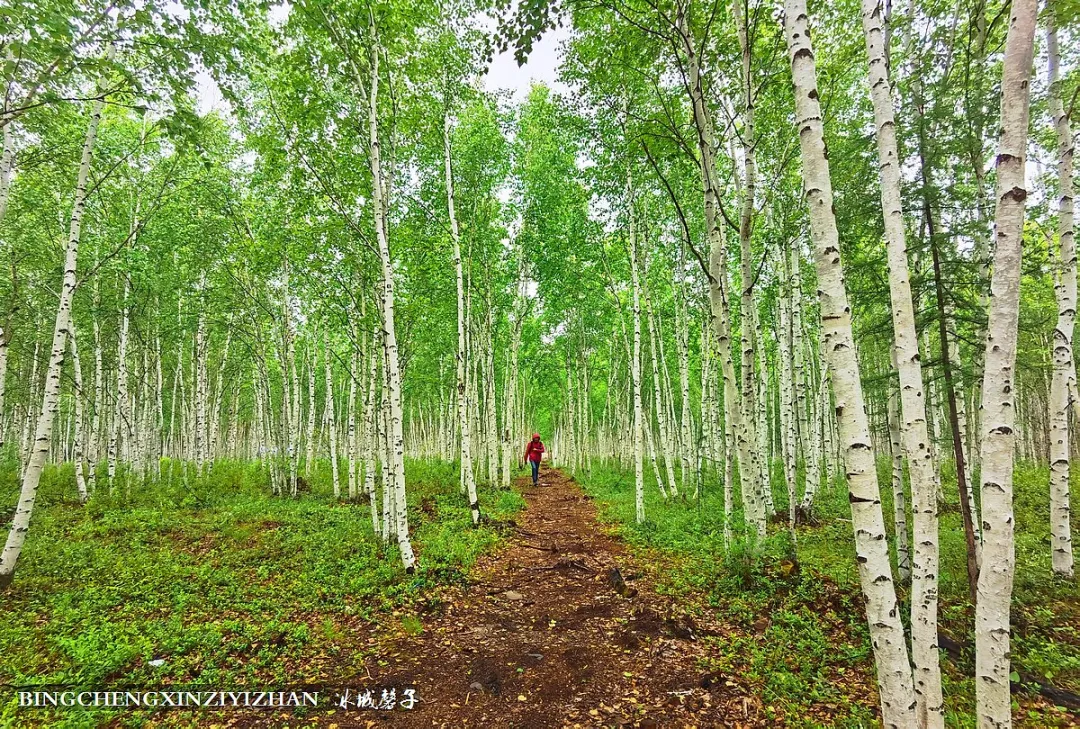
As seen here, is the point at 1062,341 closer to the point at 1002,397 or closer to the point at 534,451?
the point at 1002,397

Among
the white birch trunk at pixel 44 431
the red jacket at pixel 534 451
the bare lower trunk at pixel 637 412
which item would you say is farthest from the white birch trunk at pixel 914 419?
the red jacket at pixel 534 451

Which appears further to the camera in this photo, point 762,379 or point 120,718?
→ point 762,379

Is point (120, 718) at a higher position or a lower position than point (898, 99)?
lower

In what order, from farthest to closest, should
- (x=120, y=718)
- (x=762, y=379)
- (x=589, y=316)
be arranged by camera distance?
(x=589, y=316) → (x=762, y=379) → (x=120, y=718)

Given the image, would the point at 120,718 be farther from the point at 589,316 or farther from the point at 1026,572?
the point at 589,316

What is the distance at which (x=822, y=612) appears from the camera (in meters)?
6.29

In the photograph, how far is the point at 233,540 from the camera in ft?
33.6

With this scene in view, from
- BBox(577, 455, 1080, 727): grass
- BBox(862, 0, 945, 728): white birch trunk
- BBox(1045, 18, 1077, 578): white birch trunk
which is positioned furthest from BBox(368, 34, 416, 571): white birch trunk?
BBox(1045, 18, 1077, 578): white birch trunk

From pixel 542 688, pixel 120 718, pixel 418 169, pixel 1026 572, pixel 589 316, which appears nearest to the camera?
pixel 120 718

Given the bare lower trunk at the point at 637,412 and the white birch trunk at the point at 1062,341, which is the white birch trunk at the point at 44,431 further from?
the white birch trunk at the point at 1062,341

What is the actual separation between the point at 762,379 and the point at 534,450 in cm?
1053

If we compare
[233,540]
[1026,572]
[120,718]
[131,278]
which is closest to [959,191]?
[1026,572]

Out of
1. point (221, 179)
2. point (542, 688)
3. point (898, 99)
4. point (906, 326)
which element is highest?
point (221, 179)

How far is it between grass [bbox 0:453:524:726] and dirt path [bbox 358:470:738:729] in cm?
76
